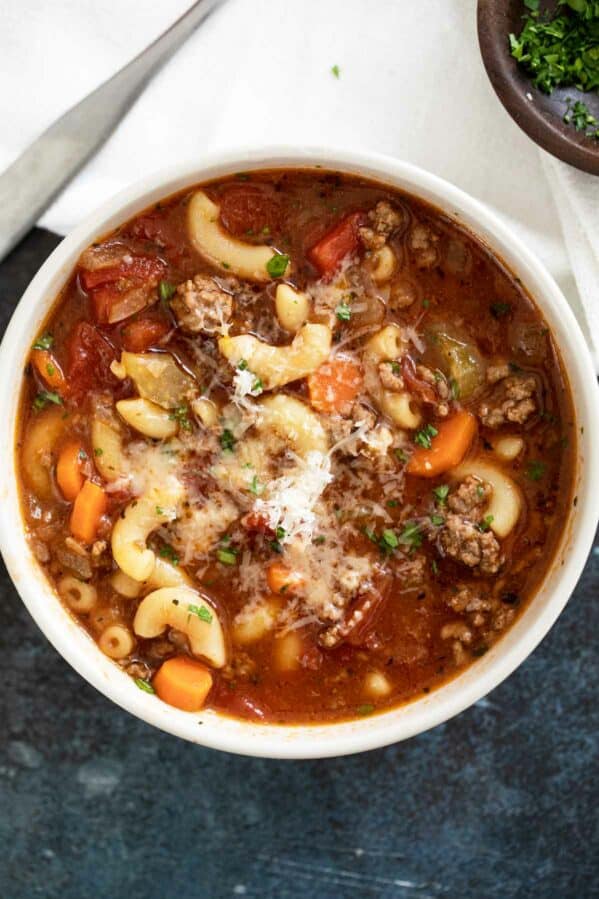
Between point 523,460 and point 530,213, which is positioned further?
point 530,213

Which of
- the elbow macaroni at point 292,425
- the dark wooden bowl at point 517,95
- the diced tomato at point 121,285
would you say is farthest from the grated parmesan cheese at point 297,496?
the dark wooden bowl at point 517,95

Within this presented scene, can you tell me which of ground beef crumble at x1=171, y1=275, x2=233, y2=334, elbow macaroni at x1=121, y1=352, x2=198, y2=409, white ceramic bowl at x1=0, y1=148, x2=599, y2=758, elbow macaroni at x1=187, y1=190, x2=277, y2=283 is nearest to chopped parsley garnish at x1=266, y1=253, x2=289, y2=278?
elbow macaroni at x1=187, y1=190, x2=277, y2=283

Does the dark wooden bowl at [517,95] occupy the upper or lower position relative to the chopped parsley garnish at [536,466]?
upper

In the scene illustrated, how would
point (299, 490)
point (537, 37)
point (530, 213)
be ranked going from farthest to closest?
point (530, 213), point (537, 37), point (299, 490)

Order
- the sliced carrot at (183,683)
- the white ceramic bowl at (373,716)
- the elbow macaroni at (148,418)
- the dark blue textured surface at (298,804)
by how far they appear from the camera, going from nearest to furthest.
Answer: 1. the white ceramic bowl at (373,716)
2. the elbow macaroni at (148,418)
3. the sliced carrot at (183,683)
4. the dark blue textured surface at (298,804)

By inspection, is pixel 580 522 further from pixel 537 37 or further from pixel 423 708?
pixel 537 37

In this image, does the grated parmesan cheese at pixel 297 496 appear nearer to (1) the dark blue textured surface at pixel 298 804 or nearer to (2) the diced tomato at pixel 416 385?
(2) the diced tomato at pixel 416 385

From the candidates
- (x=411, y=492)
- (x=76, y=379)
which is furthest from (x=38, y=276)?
(x=411, y=492)
